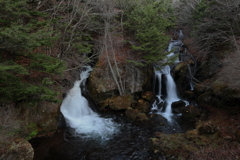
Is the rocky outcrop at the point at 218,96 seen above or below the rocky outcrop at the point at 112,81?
below

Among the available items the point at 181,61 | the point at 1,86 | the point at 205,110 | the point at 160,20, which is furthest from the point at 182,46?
the point at 1,86

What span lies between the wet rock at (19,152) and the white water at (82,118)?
380 cm

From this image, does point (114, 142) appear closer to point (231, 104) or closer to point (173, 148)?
point (173, 148)

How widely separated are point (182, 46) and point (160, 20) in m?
8.31

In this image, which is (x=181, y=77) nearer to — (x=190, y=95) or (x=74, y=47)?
(x=190, y=95)

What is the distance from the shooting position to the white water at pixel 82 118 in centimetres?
1020

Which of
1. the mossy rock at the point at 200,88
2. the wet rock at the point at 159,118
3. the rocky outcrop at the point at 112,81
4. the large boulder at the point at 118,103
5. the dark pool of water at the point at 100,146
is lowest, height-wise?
the dark pool of water at the point at 100,146

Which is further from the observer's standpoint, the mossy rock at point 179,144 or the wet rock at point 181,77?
the wet rock at point 181,77

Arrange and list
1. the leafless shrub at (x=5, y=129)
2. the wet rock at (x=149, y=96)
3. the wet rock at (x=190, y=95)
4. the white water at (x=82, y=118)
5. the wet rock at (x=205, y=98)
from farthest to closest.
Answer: the wet rock at (x=190, y=95)
the wet rock at (x=149, y=96)
the wet rock at (x=205, y=98)
the white water at (x=82, y=118)
the leafless shrub at (x=5, y=129)

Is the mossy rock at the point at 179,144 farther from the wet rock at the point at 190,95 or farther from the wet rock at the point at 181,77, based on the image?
the wet rock at the point at 181,77

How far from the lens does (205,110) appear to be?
12.4 metres

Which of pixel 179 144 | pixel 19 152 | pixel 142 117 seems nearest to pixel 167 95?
pixel 142 117

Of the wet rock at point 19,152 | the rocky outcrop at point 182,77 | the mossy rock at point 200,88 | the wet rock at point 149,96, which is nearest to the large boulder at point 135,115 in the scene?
the wet rock at point 149,96

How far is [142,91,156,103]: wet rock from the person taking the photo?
14.6m
